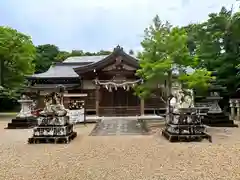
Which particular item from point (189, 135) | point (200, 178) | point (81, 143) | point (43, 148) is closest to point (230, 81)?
point (189, 135)

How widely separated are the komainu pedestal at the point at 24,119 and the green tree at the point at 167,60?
22.5ft

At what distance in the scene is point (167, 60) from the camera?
15.4 m

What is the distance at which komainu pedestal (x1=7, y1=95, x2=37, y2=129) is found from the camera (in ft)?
57.3

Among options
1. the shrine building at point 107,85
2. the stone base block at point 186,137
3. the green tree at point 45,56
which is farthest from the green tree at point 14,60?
the stone base block at point 186,137

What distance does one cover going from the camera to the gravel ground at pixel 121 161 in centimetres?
600

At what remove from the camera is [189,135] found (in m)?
11.1

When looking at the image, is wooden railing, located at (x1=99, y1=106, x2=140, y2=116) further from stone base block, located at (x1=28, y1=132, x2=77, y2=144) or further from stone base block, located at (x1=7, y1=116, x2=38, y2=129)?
stone base block, located at (x1=28, y1=132, x2=77, y2=144)

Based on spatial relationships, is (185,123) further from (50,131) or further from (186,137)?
(50,131)

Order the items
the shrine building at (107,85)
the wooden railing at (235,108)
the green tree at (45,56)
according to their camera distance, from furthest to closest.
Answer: the green tree at (45,56)
the shrine building at (107,85)
the wooden railing at (235,108)

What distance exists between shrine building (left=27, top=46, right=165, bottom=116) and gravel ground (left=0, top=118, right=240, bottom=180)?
13.3 m

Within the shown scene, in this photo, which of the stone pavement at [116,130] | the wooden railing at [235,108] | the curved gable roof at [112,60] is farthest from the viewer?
the curved gable roof at [112,60]

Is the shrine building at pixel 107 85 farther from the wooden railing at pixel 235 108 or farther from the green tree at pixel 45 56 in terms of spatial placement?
the green tree at pixel 45 56

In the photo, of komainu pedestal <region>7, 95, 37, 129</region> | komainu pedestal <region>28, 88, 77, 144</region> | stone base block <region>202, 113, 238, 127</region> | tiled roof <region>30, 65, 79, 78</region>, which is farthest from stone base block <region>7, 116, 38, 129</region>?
stone base block <region>202, 113, 238, 127</region>

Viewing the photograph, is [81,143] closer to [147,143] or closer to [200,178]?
[147,143]
